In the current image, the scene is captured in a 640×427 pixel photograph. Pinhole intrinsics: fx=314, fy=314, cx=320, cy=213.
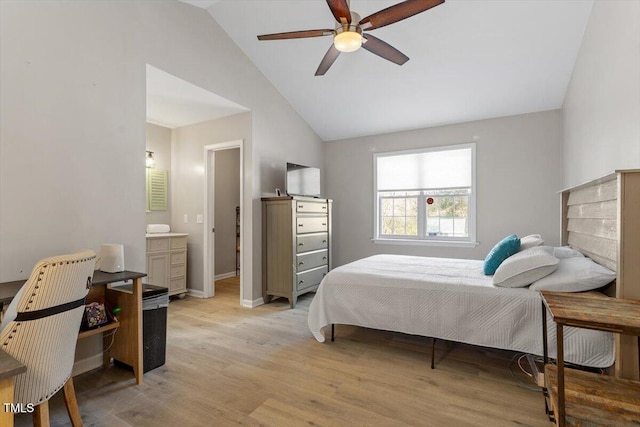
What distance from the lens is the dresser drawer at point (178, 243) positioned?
429cm

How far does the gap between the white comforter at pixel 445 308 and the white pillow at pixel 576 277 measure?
0.12m

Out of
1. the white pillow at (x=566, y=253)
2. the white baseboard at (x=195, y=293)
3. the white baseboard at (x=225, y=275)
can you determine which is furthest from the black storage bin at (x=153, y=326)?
the white baseboard at (x=225, y=275)

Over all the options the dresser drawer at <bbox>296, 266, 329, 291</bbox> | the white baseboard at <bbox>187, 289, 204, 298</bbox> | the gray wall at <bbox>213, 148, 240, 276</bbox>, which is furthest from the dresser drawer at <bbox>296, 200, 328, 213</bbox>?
the gray wall at <bbox>213, 148, 240, 276</bbox>

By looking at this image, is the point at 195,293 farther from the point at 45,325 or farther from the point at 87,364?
the point at 45,325

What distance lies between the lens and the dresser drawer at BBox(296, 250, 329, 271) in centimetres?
415

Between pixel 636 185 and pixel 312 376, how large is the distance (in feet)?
7.24

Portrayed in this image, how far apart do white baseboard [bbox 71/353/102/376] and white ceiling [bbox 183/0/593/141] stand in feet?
11.8

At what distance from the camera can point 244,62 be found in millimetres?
3984

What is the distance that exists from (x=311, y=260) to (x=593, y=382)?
3.25 meters

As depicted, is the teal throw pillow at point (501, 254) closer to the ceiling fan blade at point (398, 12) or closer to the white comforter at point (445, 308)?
the white comforter at point (445, 308)

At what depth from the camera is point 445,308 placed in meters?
2.37

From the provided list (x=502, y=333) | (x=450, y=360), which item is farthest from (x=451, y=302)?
(x=450, y=360)

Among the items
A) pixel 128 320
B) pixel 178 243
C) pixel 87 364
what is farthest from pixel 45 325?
pixel 178 243

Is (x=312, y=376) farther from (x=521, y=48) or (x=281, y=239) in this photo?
(x=521, y=48)
